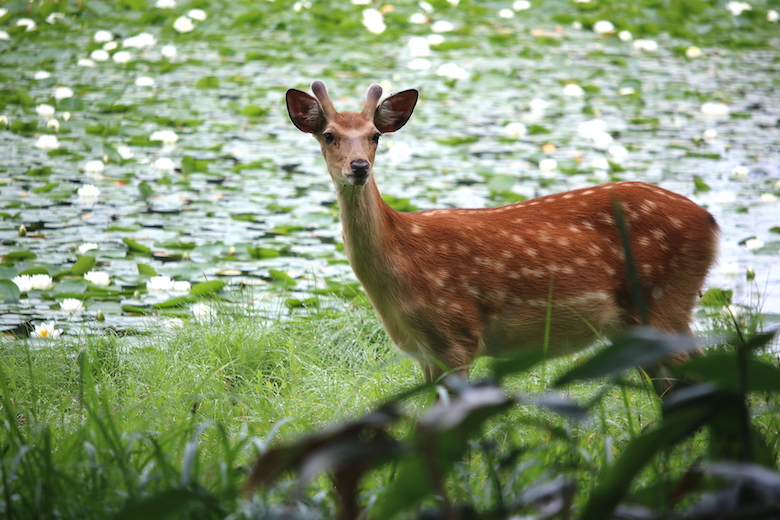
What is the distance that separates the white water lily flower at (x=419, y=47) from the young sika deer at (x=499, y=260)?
7233 mm

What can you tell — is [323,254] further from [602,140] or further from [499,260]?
[602,140]

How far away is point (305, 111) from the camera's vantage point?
13.4 feet

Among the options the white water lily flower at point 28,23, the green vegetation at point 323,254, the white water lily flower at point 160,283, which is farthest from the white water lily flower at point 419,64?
the white water lily flower at point 160,283

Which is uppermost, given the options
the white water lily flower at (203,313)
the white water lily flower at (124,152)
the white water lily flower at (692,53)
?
the white water lily flower at (203,313)

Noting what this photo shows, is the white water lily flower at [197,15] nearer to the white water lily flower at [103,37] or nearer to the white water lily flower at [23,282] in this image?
the white water lily flower at [103,37]

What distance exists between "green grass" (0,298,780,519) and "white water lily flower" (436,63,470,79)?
19.4 feet

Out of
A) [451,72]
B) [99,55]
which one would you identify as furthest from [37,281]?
[451,72]

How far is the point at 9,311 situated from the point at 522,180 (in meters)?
4.37

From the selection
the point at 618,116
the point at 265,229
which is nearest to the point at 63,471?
the point at 265,229

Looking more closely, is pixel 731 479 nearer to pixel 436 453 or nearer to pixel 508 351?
pixel 436 453

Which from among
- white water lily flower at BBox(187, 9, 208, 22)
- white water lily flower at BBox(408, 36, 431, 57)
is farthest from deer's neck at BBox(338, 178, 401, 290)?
white water lily flower at BBox(187, 9, 208, 22)

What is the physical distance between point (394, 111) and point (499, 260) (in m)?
0.91

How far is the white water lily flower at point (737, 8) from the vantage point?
42.5 ft

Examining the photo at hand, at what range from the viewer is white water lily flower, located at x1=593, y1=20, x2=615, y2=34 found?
12211mm
